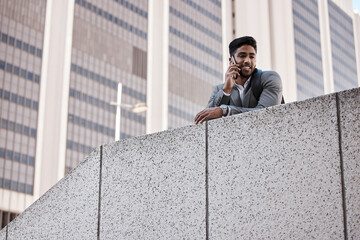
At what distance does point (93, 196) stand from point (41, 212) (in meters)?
0.63

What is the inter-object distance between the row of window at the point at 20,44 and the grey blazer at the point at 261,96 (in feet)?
204

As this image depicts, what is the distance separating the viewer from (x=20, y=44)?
65375mm

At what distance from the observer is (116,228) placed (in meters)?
4.80

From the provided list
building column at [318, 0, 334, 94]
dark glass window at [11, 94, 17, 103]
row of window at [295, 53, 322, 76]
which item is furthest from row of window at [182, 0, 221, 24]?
dark glass window at [11, 94, 17, 103]

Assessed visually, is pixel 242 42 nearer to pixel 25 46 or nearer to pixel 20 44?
pixel 20 44

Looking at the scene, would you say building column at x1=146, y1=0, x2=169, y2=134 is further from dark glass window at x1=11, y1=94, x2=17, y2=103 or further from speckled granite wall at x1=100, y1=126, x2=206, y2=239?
speckled granite wall at x1=100, y1=126, x2=206, y2=239

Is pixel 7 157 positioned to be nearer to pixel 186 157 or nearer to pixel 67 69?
pixel 67 69

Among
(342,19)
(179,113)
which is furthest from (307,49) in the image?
(179,113)

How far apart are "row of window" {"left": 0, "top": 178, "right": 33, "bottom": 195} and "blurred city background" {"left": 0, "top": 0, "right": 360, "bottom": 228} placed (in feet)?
0.34

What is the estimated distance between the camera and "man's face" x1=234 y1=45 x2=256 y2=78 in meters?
5.06

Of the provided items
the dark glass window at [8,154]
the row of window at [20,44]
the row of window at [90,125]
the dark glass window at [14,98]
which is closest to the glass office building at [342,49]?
the row of window at [90,125]

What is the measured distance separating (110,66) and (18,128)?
57.6ft

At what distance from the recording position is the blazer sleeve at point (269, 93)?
4797 mm

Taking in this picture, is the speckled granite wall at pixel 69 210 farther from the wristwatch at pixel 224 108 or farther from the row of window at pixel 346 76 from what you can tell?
the row of window at pixel 346 76
